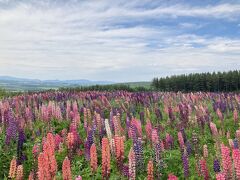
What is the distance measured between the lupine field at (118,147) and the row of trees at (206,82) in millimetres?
40957

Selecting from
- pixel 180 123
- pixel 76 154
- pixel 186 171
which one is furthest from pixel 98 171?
pixel 180 123

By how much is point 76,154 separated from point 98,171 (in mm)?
1579

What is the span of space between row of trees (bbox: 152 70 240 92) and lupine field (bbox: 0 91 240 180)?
41.0 metres

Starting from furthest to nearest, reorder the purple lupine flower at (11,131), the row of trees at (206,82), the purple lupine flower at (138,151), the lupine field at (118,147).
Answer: the row of trees at (206,82), the purple lupine flower at (11,131), the purple lupine flower at (138,151), the lupine field at (118,147)

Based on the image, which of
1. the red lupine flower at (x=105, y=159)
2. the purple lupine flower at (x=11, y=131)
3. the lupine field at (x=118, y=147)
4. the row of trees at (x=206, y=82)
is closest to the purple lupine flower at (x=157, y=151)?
the lupine field at (x=118, y=147)

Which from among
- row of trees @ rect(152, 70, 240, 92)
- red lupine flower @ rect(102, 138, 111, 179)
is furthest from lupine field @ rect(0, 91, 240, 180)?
row of trees @ rect(152, 70, 240, 92)

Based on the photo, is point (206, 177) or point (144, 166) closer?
point (206, 177)

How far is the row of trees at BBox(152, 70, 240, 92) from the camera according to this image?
5903cm

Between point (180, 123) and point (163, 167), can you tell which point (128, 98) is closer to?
point (180, 123)

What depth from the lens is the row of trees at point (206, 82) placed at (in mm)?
59031

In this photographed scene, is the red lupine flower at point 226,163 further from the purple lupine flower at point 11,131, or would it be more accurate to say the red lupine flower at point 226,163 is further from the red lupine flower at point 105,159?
the purple lupine flower at point 11,131

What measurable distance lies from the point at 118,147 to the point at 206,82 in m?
54.5

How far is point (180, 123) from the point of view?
14766mm

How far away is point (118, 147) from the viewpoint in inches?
317
